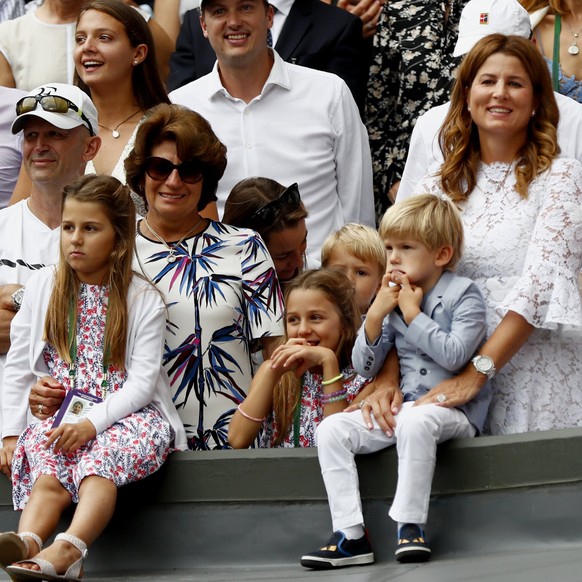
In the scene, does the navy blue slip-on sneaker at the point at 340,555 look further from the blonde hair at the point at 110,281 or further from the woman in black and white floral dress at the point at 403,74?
the woman in black and white floral dress at the point at 403,74

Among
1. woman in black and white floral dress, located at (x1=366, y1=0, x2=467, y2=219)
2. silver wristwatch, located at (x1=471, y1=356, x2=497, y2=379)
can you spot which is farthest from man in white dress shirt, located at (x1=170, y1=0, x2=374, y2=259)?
silver wristwatch, located at (x1=471, y1=356, x2=497, y2=379)

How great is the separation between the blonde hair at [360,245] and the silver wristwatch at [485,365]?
3.86 feet

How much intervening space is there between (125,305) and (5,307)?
82cm

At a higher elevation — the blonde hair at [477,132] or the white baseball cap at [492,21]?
the white baseball cap at [492,21]

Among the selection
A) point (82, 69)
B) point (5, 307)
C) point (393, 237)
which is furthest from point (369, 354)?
point (82, 69)

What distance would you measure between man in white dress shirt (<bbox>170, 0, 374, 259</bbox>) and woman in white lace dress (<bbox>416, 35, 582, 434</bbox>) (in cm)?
139

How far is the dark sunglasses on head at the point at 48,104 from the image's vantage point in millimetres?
7047

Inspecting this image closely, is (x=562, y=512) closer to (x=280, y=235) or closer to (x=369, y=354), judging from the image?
(x=369, y=354)

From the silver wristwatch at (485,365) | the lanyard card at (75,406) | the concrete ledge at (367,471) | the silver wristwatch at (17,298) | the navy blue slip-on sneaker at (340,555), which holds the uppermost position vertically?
the silver wristwatch at (17,298)

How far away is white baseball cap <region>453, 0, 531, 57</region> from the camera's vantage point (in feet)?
23.9

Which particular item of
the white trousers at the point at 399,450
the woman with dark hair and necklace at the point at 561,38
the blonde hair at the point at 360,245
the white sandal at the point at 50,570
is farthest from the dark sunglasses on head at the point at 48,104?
the woman with dark hair and necklace at the point at 561,38

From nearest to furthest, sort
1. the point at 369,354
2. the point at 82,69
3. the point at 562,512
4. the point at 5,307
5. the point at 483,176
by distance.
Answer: the point at 562,512 → the point at 369,354 → the point at 483,176 → the point at 5,307 → the point at 82,69

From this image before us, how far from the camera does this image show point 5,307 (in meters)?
6.81

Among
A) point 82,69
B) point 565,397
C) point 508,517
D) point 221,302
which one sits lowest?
point 508,517
